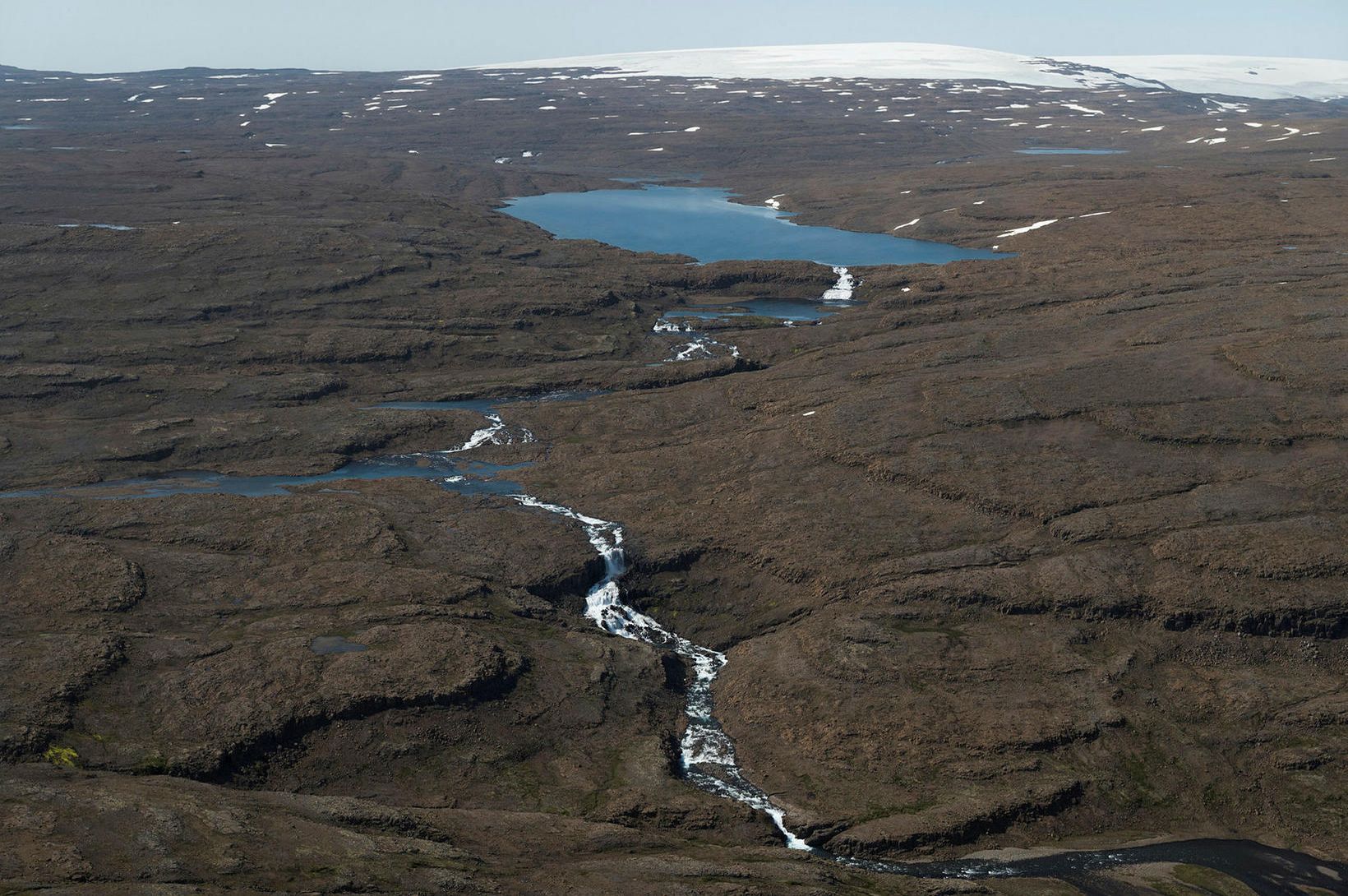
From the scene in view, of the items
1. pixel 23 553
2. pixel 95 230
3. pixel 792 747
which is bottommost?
pixel 792 747

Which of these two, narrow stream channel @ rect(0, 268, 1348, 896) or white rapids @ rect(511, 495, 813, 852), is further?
white rapids @ rect(511, 495, 813, 852)

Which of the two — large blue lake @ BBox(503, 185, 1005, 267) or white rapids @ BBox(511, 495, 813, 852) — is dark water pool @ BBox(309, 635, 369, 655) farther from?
large blue lake @ BBox(503, 185, 1005, 267)

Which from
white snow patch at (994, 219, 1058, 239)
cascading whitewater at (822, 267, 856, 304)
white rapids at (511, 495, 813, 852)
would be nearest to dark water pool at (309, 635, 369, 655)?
white rapids at (511, 495, 813, 852)

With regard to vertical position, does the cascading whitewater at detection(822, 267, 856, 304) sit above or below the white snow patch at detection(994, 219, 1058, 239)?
below

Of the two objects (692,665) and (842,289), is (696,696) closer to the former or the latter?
(692,665)

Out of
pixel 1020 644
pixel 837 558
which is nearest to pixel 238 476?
pixel 837 558

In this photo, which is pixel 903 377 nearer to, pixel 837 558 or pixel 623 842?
pixel 837 558

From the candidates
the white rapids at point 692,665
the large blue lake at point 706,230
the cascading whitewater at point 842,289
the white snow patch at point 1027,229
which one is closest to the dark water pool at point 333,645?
the white rapids at point 692,665

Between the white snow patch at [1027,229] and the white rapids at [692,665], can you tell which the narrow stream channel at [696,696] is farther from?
the white snow patch at [1027,229]

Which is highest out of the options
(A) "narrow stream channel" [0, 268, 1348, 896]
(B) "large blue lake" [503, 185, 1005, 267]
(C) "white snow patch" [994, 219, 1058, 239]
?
(C) "white snow patch" [994, 219, 1058, 239]
